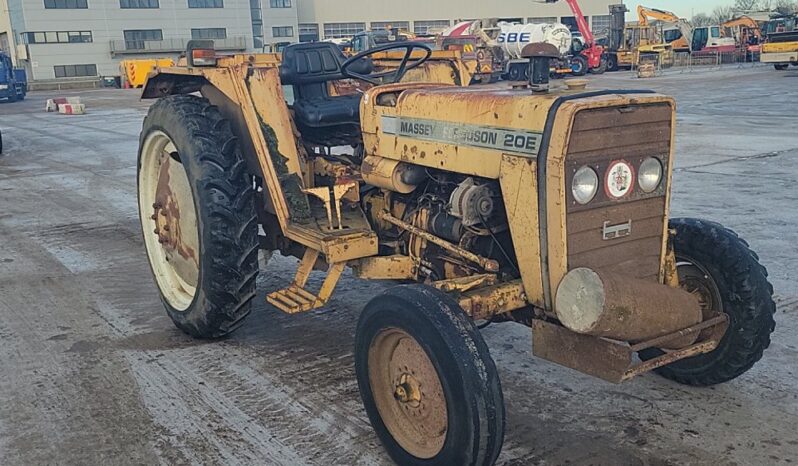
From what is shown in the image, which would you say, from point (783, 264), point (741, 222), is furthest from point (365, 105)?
point (741, 222)

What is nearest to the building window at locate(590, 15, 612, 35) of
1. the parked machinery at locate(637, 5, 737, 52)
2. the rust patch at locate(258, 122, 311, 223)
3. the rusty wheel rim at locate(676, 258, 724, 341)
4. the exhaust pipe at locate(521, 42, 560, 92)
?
the parked machinery at locate(637, 5, 737, 52)

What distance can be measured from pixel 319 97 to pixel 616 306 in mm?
2506

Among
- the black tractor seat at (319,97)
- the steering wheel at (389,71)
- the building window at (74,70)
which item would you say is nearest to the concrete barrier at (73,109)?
the black tractor seat at (319,97)

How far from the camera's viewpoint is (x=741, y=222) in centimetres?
669

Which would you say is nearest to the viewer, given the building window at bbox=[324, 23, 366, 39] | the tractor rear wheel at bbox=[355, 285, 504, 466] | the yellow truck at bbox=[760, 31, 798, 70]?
the tractor rear wheel at bbox=[355, 285, 504, 466]

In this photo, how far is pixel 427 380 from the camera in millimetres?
2889

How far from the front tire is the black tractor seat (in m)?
1.89

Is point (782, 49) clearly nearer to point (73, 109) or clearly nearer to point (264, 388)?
point (73, 109)

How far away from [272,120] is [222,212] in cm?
58

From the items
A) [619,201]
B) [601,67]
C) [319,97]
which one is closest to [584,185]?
[619,201]

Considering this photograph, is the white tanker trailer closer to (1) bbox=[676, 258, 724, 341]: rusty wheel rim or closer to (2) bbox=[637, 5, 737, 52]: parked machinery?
(2) bbox=[637, 5, 737, 52]: parked machinery

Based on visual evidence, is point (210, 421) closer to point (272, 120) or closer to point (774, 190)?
point (272, 120)

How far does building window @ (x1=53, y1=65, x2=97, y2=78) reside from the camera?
4916 cm

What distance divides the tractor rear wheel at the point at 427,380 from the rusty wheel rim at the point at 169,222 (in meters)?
1.73
